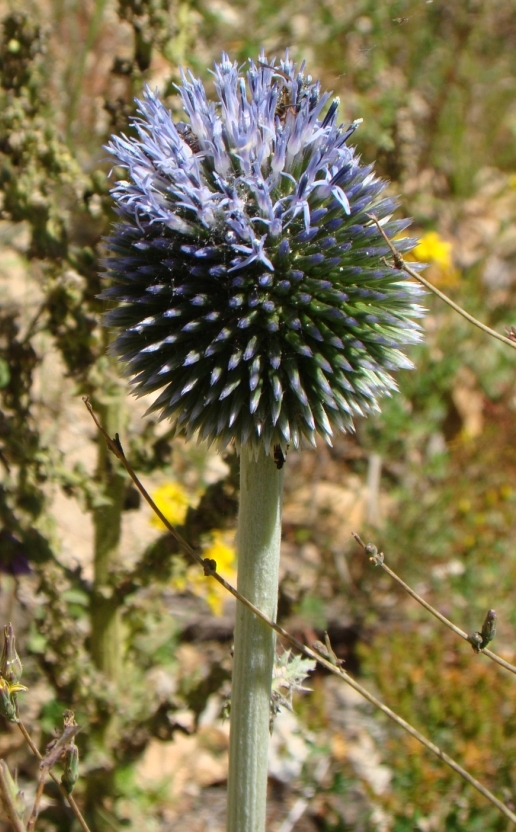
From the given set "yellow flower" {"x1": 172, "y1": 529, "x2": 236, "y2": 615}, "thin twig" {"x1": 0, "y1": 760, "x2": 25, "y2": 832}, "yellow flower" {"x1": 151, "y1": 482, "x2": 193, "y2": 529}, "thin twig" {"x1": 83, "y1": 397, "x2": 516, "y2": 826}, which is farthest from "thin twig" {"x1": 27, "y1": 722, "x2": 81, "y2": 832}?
"yellow flower" {"x1": 151, "y1": 482, "x2": 193, "y2": 529}

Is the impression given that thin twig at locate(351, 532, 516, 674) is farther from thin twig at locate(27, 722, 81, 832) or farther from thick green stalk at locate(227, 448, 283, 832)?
thin twig at locate(27, 722, 81, 832)

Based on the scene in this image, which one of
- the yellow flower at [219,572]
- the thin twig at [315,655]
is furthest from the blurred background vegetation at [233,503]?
the thin twig at [315,655]

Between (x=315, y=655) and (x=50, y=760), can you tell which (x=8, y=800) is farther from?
(x=315, y=655)

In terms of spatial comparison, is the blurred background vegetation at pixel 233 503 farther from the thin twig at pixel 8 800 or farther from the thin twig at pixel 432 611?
the thin twig at pixel 8 800

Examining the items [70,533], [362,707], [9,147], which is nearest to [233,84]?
[9,147]

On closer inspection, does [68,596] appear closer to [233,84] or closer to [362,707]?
[362,707]
